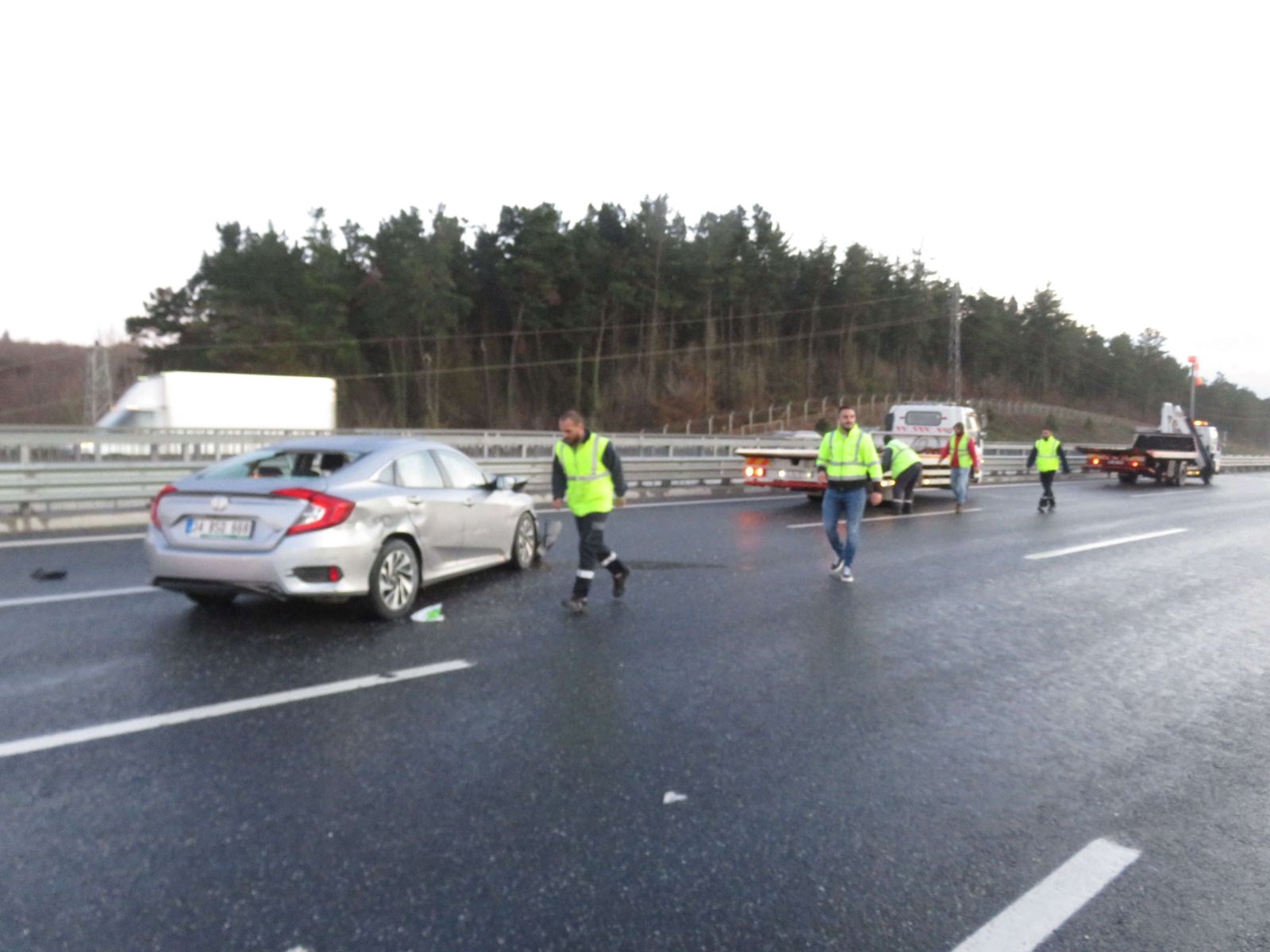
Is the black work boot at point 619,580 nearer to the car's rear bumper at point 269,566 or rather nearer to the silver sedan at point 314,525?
the silver sedan at point 314,525

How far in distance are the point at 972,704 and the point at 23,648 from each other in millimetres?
5973

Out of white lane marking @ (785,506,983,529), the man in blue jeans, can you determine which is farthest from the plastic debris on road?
white lane marking @ (785,506,983,529)

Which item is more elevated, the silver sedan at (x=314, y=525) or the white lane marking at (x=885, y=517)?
the silver sedan at (x=314, y=525)

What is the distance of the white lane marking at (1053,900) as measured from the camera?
344 cm

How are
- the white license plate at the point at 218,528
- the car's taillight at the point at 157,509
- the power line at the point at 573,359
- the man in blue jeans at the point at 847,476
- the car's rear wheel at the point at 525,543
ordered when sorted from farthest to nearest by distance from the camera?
the power line at the point at 573,359 < the man in blue jeans at the point at 847,476 < the car's rear wheel at the point at 525,543 < the car's taillight at the point at 157,509 < the white license plate at the point at 218,528

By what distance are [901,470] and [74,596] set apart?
14.1m

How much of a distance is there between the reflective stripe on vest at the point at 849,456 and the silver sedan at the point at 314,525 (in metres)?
4.13

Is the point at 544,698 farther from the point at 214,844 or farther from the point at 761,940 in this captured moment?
the point at 761,940

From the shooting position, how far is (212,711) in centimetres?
559

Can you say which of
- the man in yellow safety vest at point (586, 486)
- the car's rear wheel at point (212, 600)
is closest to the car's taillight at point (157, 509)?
the car's rear wheel at point (212, 600)

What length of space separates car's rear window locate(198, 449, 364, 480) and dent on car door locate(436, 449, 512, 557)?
1.17 m

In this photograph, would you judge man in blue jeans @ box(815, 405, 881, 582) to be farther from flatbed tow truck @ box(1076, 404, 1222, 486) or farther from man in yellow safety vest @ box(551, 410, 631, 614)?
flatbed tow truck @ box(1076, 404, 1222, 486)

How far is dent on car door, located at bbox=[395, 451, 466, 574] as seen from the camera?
845 cm

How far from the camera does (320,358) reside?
58.4 metres
